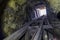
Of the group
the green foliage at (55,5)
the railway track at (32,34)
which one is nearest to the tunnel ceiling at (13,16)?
the green foliage at (55,5)

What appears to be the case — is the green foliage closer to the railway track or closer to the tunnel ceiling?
the tunnel ceiling

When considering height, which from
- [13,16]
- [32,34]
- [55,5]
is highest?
[55,5]

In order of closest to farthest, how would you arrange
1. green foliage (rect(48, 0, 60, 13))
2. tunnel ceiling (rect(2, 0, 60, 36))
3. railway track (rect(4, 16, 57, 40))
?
railway track (rect(4, 16, 57, 40))
tunnel ceiling (rect(2, 0, 60, 36))
green foliage (rect(48, 0, 60, 13))

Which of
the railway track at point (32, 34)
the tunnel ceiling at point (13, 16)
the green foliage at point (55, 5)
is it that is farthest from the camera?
the green foliage at point (55, 5)

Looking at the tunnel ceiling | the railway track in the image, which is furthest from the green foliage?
the railway track

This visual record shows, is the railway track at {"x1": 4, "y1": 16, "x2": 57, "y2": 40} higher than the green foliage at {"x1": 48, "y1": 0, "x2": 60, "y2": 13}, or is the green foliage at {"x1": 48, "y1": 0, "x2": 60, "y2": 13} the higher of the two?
the green foliage at {"x1": 48, "y1": 0, "x2": 60, "y2": 13}

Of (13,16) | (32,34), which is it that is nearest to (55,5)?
(13,16)

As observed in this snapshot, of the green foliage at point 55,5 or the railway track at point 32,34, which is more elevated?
the green foliage at point 55,5

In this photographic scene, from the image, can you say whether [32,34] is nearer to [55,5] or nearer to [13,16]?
[13,16]

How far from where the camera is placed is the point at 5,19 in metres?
5.35

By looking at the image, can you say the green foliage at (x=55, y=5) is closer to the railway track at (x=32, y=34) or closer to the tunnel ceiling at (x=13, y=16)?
the tunnel ceiling at (x=13, y=16)

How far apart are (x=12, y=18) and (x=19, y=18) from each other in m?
0.57

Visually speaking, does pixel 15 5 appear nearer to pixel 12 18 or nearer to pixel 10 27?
pixel 12 18

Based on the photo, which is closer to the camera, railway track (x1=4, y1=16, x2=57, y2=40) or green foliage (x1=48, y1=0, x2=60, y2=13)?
railway track (x1=4, y1=16, x2=57, y2=40)
